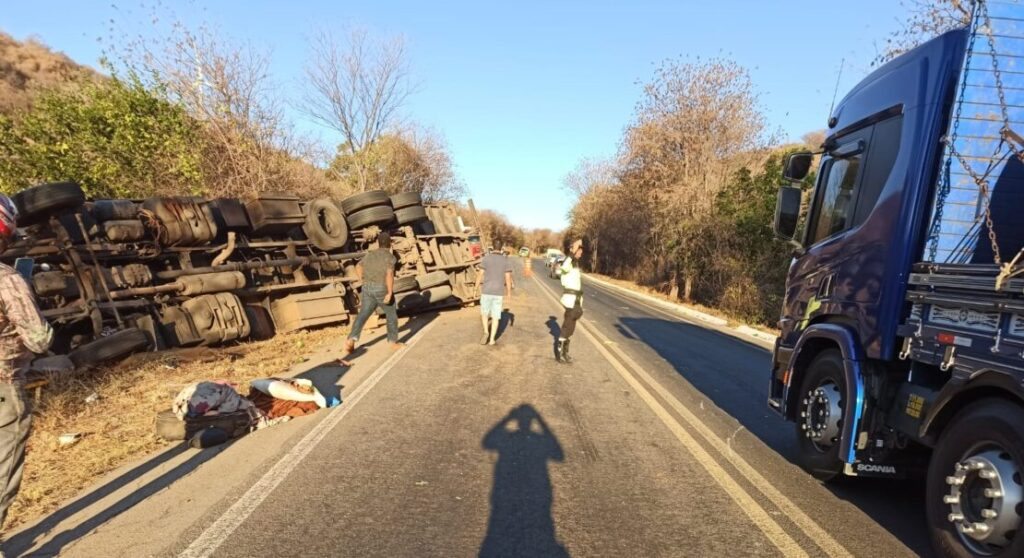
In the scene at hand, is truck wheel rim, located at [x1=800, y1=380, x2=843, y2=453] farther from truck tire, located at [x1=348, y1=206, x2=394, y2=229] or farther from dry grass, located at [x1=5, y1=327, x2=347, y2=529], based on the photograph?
truck tire, located at [x1=348, y1=206, x2=394, y2=229]

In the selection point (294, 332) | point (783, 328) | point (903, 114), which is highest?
point (903, 114)

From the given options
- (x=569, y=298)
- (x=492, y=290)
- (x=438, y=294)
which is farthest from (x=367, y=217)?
(x=569, y=298)

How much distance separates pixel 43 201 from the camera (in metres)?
7.33

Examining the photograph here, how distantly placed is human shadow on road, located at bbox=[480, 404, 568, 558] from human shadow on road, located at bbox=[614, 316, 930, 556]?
2.17 metres

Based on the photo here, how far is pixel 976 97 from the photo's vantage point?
3.34 m

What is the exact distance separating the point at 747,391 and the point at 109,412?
765cm

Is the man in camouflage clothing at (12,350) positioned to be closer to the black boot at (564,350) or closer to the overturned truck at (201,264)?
the overturned truck at (201,264)

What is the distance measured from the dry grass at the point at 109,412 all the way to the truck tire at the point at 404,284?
3425 millimetres

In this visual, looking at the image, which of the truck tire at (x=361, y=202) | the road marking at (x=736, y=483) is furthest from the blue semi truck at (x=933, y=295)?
the truck tire at (x=361, y=202)

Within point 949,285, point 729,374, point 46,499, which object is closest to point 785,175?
point 949,285

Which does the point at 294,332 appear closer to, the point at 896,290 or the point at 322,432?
the point at 322,432

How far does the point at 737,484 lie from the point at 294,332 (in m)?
8.84

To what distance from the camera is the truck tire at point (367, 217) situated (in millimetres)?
12680

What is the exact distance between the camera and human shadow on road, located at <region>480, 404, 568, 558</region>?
3.24 m
